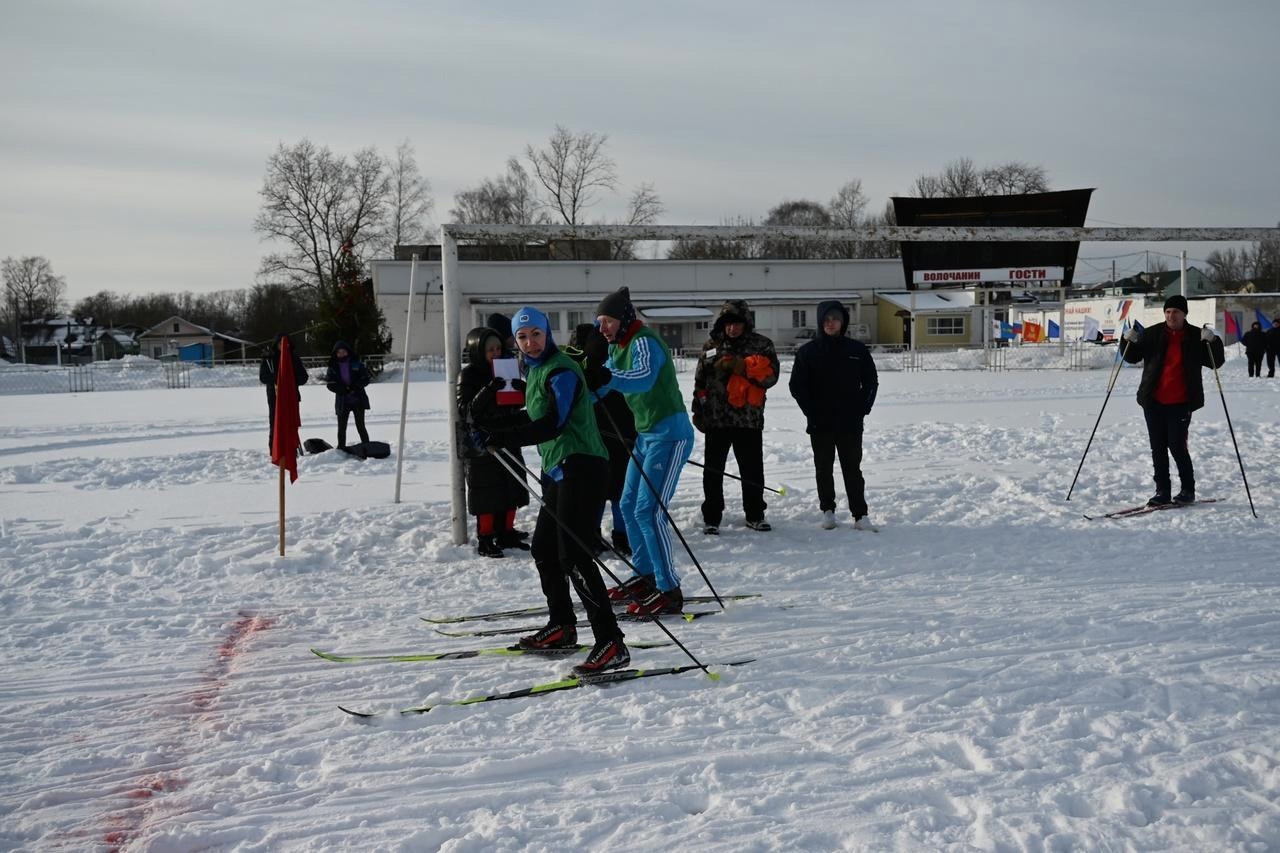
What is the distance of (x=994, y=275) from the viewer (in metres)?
33.6

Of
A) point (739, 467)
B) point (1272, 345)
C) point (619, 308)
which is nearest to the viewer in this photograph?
point (619, 308)

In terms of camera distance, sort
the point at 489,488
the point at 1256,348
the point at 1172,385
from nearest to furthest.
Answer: the point at 489,488 < the point at 1172,385 < the point at 1256,348

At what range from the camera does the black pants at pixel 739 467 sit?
26.2 feet

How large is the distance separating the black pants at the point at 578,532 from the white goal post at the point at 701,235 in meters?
2.56

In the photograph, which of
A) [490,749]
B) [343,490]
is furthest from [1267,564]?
[343,490]

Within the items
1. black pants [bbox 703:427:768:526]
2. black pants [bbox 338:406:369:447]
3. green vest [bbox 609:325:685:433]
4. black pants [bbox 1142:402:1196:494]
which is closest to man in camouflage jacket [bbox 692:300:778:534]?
black pants [bbox 703:427:768:526]

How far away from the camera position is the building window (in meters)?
53.3

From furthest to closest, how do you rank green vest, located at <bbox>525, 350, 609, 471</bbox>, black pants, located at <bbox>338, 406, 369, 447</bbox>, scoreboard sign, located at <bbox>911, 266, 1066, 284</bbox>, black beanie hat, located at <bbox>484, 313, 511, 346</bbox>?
scoreboard sign, located at <bbox>911, 266, 1066, 284</bbox>, black pants, located at <bbox>338, 406, 369, 447</bbox>, black beanie hat, located at <bbox>484, 313, 511, 346</bbox>, green vest, located at <bbox>525, 350, 609, 471</bbox>

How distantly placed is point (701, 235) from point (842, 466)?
2.40 m

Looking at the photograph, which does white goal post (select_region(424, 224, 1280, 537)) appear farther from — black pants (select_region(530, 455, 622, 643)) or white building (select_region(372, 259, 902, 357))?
white building (select_region(372, 259, 902, 357))

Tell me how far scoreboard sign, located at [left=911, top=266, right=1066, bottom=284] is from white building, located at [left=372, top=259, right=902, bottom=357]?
16.9 metres

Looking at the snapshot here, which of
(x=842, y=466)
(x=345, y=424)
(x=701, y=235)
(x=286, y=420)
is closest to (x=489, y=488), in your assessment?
(x=286, y=420)

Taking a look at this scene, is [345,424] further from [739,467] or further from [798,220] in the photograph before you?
[798,220]

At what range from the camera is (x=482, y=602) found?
6.30m
